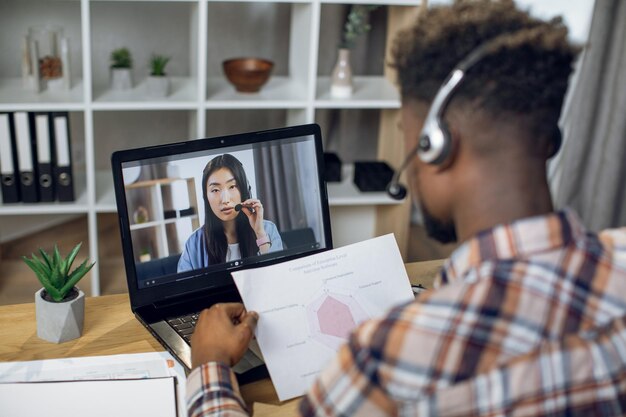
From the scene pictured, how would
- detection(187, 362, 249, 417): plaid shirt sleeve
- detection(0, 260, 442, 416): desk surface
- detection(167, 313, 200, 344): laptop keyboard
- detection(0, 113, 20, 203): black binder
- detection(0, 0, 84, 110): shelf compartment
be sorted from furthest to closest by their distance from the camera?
detection(0, 0, 84, 110): shelf compartment, detection(0, 113, 20, 203): black binder, detection(167, 313, 200, 344): laptop keyboard, detection(0, 260, 442, 416): desk surface, detection(187, 362, 249, 417): plaid shirt sleeve

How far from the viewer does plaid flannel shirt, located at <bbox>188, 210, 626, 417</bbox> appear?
0.79m

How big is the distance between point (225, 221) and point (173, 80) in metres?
1.80

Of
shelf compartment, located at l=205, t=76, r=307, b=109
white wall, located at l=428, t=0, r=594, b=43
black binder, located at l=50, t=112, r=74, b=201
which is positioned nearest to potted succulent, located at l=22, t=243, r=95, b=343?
black binder, located at l=50, t=112, r=74, b=201

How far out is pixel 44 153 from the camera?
2619mm

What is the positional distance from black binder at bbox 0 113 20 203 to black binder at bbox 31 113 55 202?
0.24ft

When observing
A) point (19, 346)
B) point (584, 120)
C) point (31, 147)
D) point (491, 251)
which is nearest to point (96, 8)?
point (31, 147)

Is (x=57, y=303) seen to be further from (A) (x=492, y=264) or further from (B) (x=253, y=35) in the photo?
(B) (x=253, y=35)

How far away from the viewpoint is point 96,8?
3.15 meters

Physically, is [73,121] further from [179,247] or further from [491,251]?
[491,251]

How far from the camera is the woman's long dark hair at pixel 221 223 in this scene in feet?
4.52

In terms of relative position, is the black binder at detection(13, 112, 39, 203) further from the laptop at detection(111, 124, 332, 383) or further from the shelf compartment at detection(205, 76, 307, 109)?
the laptop at detection(111, 124, 332, 383)

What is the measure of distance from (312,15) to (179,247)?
1508 millimetres

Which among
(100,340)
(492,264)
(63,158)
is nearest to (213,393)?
(100,340)

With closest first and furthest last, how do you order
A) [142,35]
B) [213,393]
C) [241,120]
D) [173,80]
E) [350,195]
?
[213,393]
[350,195]
[173,80]
[142,35]
[241,120]
